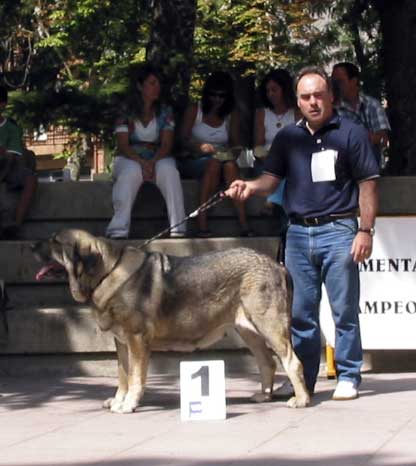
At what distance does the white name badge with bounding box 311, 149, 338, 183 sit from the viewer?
9.05m

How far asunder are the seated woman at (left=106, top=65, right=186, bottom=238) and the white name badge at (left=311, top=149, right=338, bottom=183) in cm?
302

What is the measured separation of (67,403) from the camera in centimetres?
977

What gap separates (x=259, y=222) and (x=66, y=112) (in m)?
3.44

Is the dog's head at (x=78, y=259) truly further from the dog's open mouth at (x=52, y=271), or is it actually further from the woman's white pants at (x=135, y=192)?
the woman's white pants at (x=135, y=192)

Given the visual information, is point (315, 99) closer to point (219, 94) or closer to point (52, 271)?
point (52, 271)

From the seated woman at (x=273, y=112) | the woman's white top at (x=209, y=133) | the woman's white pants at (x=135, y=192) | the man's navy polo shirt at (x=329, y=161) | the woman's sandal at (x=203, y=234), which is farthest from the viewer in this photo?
the woman's white top at (x=209, y=133)

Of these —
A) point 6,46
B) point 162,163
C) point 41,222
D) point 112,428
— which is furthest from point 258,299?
point 6,46

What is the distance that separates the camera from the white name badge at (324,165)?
9.05 m

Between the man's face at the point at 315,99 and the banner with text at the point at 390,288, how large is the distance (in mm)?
1969

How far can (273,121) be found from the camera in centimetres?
1255

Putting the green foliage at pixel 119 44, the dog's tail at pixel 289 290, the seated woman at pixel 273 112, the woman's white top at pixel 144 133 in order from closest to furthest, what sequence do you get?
the dog's tail at pixel 289 290, the woman's white top at pixel 144 133, the seated woman at pixel 273 112, the green foliage at pixel 119 44

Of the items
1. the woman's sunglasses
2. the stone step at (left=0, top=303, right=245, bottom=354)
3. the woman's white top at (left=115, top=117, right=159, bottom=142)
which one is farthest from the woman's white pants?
the stone step at (left=0, top=303, right=245, bottom=354)

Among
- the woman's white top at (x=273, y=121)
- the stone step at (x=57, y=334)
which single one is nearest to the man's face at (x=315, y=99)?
the stone step at (x=57, y=334)

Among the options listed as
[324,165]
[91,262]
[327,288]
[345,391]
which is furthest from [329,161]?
[91,262]
